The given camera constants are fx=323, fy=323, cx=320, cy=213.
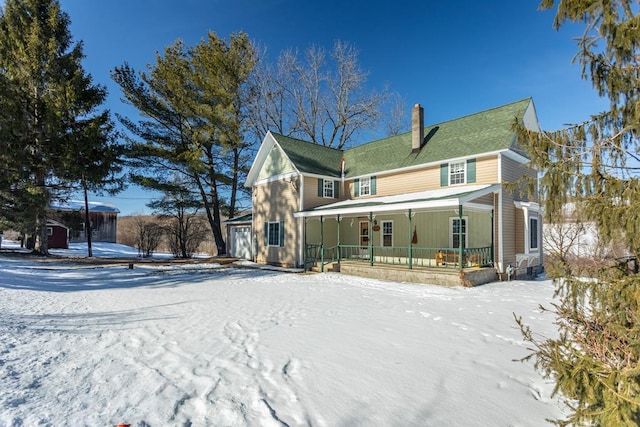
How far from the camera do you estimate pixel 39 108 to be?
18.8 metres

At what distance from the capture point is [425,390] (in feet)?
11.8

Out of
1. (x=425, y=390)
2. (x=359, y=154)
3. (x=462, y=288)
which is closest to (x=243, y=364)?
(x=425, y=390)

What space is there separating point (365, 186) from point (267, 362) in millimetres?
14285

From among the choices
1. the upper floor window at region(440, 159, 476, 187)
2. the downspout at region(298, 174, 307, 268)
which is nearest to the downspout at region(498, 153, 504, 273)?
the upper floor window at region(440, 159, 476, 187)

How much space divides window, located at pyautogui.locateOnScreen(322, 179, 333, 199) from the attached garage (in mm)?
6167

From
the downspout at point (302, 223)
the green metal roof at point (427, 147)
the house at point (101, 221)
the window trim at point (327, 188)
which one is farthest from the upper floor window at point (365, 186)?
the house at point (101, 221)

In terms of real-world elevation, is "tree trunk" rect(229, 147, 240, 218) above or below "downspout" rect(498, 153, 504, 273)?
above

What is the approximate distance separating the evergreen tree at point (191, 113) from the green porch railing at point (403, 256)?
1036 cm

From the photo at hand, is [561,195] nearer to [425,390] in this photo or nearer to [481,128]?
[425,390]

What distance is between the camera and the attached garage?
21.8m

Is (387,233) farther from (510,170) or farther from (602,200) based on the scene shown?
(602,200)

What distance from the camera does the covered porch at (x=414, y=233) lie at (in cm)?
1211

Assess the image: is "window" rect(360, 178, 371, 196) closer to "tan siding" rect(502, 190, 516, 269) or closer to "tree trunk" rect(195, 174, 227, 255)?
"tan siding" rect(502, 190, 516, 269)

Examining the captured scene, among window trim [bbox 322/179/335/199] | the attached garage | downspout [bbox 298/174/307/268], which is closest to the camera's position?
downspout [bbox 298/174/307/268]
